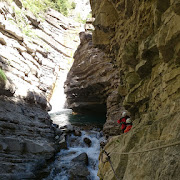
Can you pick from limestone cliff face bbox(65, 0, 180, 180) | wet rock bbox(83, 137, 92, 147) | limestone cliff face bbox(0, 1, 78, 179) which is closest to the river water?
wet rock bbox(83, 137, 92, 147)

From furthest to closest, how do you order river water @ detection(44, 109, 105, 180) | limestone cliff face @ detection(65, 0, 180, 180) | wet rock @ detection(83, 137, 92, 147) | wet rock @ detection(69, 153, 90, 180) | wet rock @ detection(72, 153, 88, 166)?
wet rock @ detection(83, 137, 92, 147), wet rock @ detection(72, 153, 88, 166), river water @ detection(44, 109, 105, 180), wet rock @ detection(69, 153, 90, 180), limestone cliff face @ detection(65, 0, 180, 180)

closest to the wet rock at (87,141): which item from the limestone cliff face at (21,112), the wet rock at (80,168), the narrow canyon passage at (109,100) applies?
the narrow canyon passage at (109,100)

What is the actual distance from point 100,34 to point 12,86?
7.43m

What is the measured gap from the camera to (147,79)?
5.49m

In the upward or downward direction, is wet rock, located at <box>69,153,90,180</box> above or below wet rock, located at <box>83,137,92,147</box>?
below

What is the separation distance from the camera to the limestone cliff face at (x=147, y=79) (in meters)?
2.40

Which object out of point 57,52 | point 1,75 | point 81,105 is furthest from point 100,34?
point 57,52

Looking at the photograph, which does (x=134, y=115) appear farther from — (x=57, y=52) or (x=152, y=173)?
(x=57, y=52)

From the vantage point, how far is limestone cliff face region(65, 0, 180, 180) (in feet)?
7.86

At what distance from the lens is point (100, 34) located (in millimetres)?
8516

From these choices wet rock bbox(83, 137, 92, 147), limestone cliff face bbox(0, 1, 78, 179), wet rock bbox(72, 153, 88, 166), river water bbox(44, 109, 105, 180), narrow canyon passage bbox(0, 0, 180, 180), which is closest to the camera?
narrow canyon passage bbox(0, 0, 180, 180)

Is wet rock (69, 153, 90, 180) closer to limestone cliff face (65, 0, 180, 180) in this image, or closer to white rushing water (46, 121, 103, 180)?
white rushing water (46, 121, 103, 180)

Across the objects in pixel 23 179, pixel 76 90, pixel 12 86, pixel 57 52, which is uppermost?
pixel 57 52

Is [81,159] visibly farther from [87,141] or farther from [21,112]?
[21,112]
